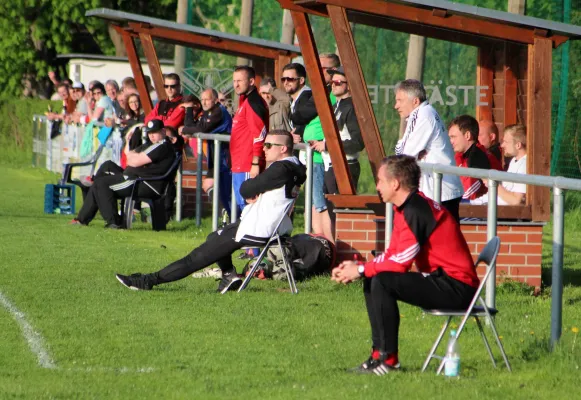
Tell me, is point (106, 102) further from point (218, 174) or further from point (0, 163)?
point (0, 163)

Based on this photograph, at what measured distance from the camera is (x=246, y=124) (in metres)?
14.6

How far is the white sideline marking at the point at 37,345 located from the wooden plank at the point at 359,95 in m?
3.52

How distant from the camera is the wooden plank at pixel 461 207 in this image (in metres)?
11.8

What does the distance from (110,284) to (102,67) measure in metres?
26.6

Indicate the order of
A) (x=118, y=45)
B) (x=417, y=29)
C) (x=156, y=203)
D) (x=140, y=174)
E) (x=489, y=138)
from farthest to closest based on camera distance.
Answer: (x=118, y=45) < (x=156, y=203) < (x=140, y=174) < (x=417, y=29) < (x=489, y=138)

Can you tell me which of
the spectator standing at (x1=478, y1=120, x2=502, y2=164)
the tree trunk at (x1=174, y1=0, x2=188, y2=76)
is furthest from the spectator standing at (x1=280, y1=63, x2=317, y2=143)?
the tree trunk at (x1=174, y1=0, x2=188, y2=76)

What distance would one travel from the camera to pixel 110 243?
599 inches

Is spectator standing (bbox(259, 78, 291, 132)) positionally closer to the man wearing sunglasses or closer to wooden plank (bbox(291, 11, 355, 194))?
wooden plank (bbox(291, 11, 355, 194))

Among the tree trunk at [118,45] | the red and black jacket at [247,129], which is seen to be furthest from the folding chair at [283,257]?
the tree trunk at [118,45]

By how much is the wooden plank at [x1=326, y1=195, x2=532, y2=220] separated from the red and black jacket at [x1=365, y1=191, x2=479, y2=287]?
4012 mm

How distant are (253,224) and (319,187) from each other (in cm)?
239

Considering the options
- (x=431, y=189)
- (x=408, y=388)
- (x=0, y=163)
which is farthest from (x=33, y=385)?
(x=0, y=163)

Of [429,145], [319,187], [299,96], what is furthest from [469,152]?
[299,96]

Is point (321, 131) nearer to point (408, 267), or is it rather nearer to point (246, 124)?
point (246, 124)
